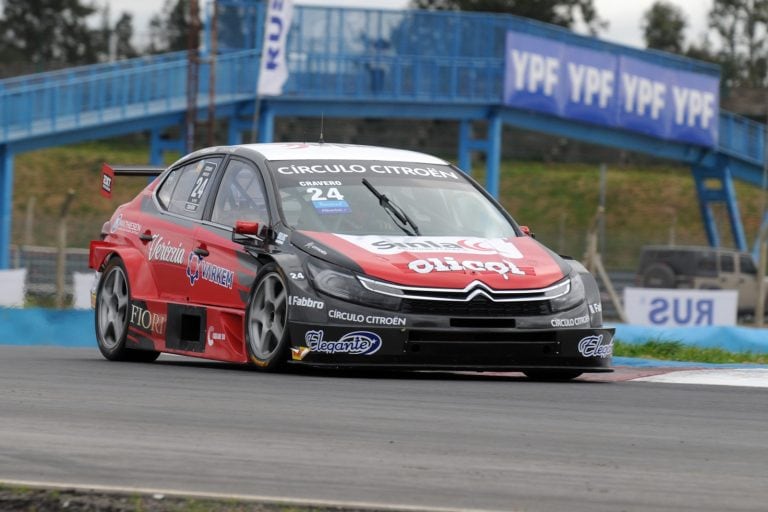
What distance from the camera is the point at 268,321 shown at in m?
9.93

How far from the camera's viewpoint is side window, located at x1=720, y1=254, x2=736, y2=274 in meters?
37.0

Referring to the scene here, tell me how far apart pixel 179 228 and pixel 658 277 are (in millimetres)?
25788

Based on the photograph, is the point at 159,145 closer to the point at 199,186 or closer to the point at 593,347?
the point at 199,186

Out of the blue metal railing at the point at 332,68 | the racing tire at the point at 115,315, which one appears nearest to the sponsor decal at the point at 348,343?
the racing tire at the point at 115,315

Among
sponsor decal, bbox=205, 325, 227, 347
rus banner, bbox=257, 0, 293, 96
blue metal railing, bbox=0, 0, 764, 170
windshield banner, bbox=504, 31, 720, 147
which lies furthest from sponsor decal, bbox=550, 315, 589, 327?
windshield banner, bbox=504, 31, 720, 147

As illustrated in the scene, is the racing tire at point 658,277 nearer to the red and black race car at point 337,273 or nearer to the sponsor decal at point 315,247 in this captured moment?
the red and black race car at point 337,273

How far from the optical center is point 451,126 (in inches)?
2931

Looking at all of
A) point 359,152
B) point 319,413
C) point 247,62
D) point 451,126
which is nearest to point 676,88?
point 247,62

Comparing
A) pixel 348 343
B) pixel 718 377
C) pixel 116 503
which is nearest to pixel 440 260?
pixel 348 343

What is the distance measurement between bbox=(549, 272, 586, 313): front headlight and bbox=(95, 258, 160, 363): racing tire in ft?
10.6

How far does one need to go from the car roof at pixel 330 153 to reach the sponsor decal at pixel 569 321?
185 centimetres

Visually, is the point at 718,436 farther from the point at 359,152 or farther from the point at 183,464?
the point at 359,152

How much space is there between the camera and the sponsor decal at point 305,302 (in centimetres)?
952

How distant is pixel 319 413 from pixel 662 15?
108 metres
